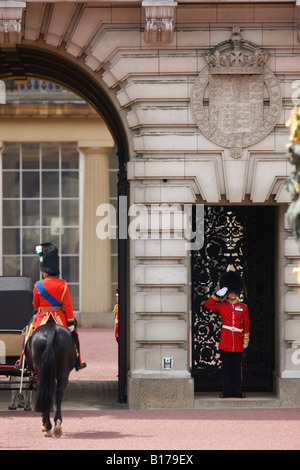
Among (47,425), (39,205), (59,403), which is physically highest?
(39,205)

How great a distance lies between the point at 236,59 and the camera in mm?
14445

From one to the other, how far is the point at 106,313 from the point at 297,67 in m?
13.9

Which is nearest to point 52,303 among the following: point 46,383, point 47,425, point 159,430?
point 46,383

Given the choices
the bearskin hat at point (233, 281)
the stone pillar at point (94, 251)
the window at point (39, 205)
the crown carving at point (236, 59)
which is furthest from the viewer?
the window at point (39, 205)

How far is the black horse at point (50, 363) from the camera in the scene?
12031mm

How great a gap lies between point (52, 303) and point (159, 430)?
6.02 feet

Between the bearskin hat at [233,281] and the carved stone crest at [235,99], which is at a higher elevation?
the carved stone crest at [235,99]

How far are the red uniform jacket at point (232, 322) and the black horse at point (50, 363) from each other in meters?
2.78

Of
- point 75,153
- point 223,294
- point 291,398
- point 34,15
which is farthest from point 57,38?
point 75,153

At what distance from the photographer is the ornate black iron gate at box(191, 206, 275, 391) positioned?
15320 mm

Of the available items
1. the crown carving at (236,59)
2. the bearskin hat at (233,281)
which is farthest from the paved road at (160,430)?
the crown carving at (236,59)

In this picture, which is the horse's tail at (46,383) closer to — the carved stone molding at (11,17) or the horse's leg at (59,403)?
the horse's leg at (59,403)

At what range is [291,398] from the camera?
47.6 feet

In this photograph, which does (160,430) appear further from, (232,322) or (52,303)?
(232,322)
